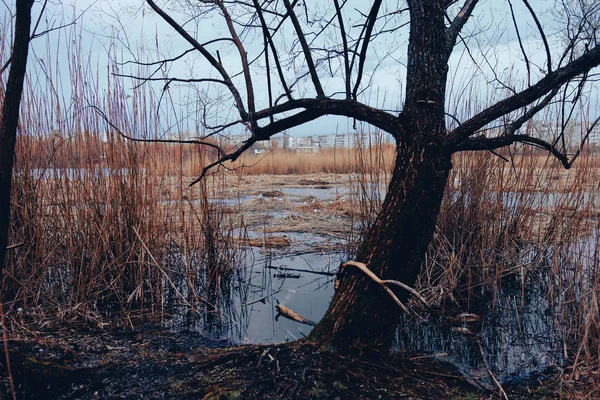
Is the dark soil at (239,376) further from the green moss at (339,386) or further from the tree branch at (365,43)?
the tree branch at (365,43)

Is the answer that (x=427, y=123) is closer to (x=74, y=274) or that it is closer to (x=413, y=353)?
(x=413, y=353)

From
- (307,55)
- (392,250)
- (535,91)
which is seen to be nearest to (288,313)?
(392,250)

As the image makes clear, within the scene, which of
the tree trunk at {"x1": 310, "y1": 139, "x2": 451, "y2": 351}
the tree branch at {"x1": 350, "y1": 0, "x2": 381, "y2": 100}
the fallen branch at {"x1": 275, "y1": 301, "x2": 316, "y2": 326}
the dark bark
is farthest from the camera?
the fallen branch at {"x1": 275, "y1": 301, "x2": 316, "y2": 326}

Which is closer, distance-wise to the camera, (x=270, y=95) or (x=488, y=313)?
(x=270, y=95)

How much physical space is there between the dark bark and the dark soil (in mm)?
956

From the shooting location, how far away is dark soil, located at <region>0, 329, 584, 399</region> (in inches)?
71.6

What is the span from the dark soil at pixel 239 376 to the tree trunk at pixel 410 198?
0.15m

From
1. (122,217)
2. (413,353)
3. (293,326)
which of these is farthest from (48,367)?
(413,353)

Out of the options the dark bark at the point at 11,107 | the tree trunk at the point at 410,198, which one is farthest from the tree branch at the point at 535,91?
the dark bark at the point at 11,107

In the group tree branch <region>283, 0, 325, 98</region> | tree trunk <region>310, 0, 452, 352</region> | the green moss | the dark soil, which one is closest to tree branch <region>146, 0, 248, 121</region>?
tree branch <region>283, 0, 325, 98</region>

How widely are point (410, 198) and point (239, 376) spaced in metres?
1.02

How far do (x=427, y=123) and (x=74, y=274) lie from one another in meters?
2.31

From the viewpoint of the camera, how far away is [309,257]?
179 inches

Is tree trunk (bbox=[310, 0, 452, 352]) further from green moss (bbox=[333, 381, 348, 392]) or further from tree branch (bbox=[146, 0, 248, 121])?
tree branch (bbox=[146, 0, 248, 121])
